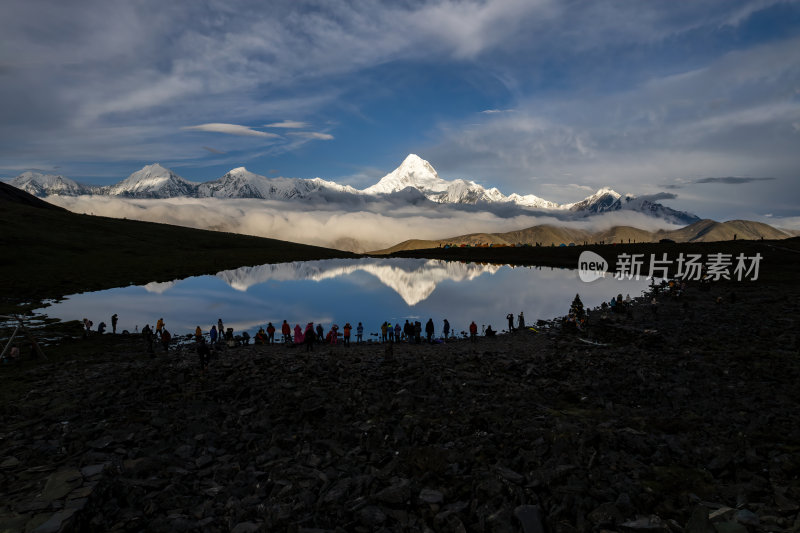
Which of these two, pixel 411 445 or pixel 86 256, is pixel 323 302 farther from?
pixel 86 256

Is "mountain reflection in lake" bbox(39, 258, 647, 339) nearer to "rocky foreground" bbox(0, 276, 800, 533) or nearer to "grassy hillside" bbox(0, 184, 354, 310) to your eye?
"grassy hillside" bbox(0, 184, 354, 310)

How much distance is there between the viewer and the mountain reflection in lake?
54.9m

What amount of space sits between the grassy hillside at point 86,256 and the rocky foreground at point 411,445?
50715 mm

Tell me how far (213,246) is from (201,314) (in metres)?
148

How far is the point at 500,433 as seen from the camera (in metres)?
14.4

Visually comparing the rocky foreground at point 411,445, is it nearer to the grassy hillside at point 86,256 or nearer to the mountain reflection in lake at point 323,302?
the mountain reflection in lake at point 323,302

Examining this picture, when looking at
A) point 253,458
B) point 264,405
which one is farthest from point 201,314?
point 253,458

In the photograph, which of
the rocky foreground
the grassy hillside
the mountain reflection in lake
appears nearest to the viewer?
the rocky foreground

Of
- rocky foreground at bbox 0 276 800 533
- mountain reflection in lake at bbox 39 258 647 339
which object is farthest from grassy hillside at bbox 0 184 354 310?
rocky foreground at bbox 0 276 800 533

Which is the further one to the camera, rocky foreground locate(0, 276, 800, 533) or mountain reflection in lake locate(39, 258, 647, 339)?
mountain reflection in lake locate(39, 258, 647, 339)

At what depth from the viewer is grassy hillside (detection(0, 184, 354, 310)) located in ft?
248

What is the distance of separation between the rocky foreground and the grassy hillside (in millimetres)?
50715

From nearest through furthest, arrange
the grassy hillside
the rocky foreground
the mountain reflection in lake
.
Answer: the rocky foreground < the mountain reflection in lake < the grassy hillside

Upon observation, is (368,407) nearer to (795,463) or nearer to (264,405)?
(264,405)
